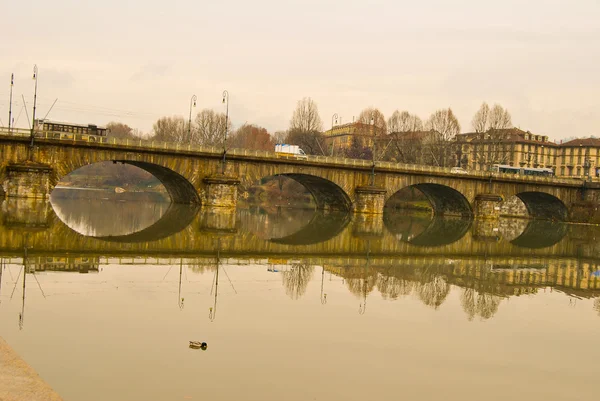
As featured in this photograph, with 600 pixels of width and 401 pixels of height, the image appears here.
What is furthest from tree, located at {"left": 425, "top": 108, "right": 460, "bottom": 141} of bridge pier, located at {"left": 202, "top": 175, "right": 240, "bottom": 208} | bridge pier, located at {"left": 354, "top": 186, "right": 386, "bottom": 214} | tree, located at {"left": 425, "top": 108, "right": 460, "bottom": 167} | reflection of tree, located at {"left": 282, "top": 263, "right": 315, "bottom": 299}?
reflection of tree, located at {"left": 282, "top": 263, "right": 315, "bottom": 299}

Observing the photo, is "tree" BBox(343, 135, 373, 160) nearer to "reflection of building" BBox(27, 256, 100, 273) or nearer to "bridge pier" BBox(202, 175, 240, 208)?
"bridge pier" BBox(202, 175, 240, 208)

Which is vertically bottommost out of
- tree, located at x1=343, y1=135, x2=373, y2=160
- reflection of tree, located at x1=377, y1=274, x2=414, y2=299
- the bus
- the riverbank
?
reflection of tree, located at x1=377, y1=274, x2=414, y2=299

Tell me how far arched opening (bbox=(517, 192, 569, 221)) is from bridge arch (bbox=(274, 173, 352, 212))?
94.6ft

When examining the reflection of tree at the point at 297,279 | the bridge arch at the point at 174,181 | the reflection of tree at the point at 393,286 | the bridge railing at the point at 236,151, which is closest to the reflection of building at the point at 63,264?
the reflection of tree at the point at 297,279

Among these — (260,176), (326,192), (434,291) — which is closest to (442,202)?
(326,192)

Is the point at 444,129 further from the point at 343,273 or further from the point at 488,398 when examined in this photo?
the point at 488,398

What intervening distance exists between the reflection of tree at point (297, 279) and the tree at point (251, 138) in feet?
390

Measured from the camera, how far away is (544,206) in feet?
297

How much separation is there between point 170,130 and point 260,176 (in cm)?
8416

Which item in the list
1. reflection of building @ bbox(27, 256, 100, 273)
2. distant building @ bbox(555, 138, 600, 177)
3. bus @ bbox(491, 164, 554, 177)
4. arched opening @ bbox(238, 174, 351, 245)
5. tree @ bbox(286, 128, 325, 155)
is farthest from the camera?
distant building @ bbox(555, 138, 600, 177)

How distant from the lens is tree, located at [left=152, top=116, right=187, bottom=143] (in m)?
138

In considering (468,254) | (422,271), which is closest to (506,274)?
(422,271)

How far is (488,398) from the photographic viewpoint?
1014cm

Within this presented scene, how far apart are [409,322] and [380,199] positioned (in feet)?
179
